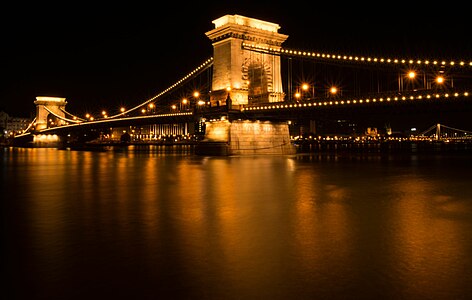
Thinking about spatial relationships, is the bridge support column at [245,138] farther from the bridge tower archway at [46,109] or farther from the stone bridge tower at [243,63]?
the bridge tower archway at [46,109]

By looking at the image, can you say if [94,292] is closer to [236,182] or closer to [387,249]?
[387,249]

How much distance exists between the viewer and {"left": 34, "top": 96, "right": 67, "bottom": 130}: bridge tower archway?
342ft

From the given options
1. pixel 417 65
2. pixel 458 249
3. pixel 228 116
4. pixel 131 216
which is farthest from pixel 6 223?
pixel 228 116

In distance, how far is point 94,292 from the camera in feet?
15.8

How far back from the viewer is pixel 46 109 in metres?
105

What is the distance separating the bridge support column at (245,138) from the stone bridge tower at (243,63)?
240cm

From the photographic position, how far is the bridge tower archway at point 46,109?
342 ft

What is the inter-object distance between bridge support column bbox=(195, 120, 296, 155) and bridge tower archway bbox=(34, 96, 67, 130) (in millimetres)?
71043

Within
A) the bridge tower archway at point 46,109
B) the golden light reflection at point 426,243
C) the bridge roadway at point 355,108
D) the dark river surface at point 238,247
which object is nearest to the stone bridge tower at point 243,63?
the bridge roadway at point 355,108

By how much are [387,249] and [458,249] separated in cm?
107

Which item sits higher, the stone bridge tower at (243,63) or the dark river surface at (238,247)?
the stone bridge tower at (243,63)

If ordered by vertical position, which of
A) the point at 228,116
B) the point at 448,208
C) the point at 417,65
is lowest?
the point at 448,208

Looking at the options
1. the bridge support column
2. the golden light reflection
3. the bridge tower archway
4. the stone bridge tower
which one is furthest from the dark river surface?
the bridge tower archway

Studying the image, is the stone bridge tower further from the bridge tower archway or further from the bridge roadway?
the bridge tower archway
